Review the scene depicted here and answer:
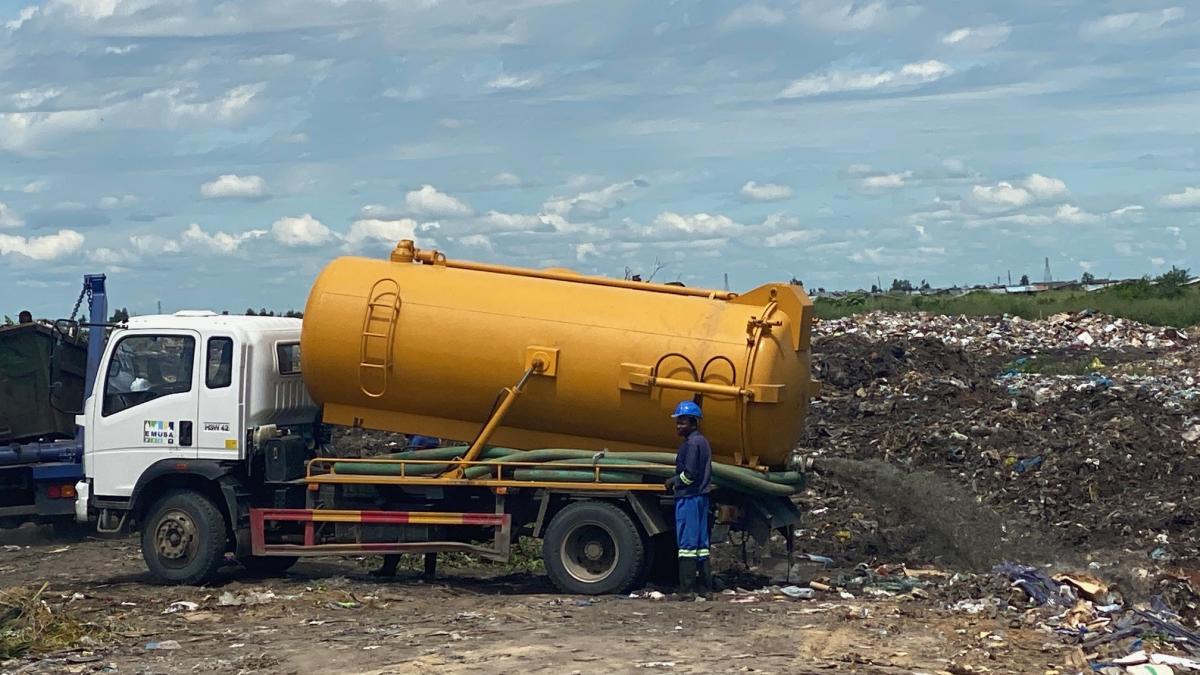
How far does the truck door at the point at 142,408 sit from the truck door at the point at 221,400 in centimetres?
8

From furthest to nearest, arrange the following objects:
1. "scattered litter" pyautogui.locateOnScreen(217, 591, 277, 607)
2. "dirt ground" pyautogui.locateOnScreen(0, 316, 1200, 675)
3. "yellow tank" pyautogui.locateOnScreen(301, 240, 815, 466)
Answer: "yellow tank" pyautogui.locateOnScreen(301, 240, 815, 466) → "scattered litter" pyautogui.locateOnScreen(217, 591, 277, 607) → "dirt ground" pyautogui.locateOnScreen(0, 316, 1200, 675)

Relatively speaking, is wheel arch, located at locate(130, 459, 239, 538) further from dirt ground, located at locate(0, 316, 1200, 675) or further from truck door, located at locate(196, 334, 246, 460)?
dirt ground, located at locate(0, 316, 1200, 675)

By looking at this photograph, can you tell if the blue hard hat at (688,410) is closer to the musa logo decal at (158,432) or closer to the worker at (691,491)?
the worker at (691,491)

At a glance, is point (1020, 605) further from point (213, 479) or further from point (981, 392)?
point (981, 392)

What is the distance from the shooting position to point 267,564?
13742 millimetres

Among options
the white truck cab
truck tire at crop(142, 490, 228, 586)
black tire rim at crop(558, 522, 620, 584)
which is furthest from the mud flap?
truck tire at crop(142, 490, 228, 586)

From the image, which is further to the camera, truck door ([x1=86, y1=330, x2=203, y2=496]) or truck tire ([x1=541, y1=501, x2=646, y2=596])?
truck door ([x1=86, y1=330, x2=203, y2=496])

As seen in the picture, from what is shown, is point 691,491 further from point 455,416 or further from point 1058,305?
point 1058,305

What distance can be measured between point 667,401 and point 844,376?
15636mm

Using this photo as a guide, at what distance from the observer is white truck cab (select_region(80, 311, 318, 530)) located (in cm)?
1270

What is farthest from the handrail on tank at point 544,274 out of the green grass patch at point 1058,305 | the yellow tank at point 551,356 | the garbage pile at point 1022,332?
the green grass patch at point 1058,305

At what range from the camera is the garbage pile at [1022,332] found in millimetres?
35188

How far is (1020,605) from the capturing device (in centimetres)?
1071

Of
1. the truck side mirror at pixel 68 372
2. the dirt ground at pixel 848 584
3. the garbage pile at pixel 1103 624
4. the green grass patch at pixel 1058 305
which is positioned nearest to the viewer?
the garbage pile at pixel 1103 624
